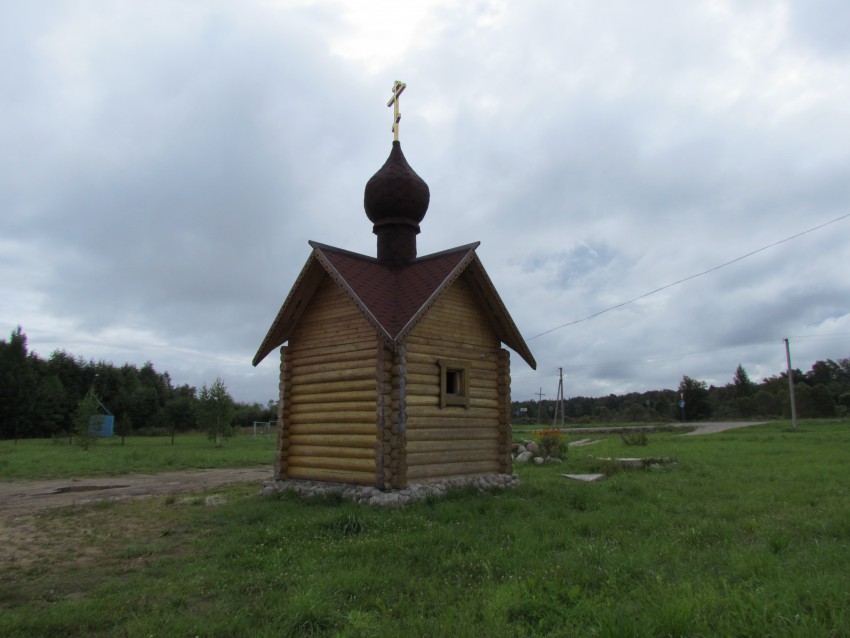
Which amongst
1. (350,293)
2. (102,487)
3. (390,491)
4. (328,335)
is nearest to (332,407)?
(328,335)

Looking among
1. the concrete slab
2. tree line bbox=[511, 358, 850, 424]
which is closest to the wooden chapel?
the concrete slab

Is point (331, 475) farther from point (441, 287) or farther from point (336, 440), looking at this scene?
point (441, 287)

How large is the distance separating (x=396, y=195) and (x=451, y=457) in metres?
7.01

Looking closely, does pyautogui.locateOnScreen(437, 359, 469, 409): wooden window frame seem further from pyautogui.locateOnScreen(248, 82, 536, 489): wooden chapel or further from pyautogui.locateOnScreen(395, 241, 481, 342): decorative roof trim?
pyautogui.locateOnScreen(395, 241, 481, 342): decorative roof trim

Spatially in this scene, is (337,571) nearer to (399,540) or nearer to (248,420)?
(399,540)

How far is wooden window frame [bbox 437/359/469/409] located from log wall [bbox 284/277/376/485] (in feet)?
5.78

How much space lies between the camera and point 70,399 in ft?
198

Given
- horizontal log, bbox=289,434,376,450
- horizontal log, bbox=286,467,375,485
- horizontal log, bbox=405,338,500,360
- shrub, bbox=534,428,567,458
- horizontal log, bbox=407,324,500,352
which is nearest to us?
horizontal log, bbox=286,467,375,485

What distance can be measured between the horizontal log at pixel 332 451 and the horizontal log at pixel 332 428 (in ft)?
1.15

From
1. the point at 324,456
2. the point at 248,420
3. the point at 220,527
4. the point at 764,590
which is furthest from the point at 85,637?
the point at 248,420

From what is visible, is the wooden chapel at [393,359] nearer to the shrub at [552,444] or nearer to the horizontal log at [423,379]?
the horizontal log at [423,379]

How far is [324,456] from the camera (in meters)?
13.1

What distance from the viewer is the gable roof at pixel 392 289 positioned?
1225cm

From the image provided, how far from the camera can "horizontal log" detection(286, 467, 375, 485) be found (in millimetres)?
12016
